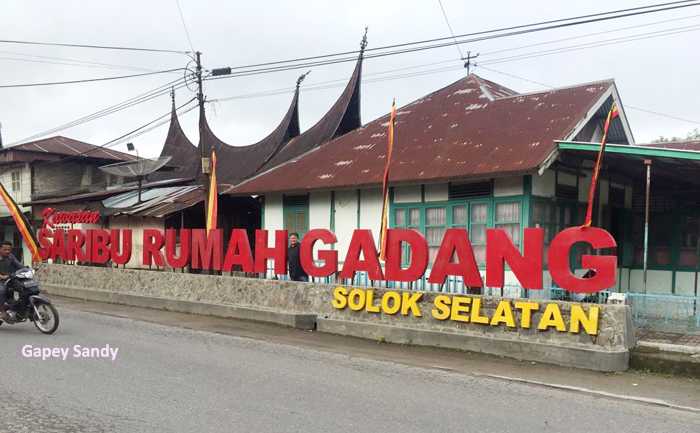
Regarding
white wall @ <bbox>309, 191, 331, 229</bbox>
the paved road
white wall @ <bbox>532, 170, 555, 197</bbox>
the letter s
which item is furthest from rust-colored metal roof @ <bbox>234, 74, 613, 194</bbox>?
the paved road

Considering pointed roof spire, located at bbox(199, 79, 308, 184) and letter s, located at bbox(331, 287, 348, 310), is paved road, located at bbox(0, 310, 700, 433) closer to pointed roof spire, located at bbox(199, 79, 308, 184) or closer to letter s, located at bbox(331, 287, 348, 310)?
letter s, located at bbox(331, 287, 348, 310)

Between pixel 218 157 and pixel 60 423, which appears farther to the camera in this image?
pixel 218 157

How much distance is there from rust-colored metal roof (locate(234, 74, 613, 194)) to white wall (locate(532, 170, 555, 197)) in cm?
66

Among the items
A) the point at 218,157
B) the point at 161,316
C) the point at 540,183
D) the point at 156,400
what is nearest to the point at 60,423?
the point at 156,400

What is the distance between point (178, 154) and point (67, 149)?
23.1 feet

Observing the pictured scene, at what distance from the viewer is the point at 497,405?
634 centimetres

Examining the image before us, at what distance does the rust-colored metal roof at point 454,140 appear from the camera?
12617mm

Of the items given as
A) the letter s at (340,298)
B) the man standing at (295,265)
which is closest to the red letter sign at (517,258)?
the letter s at (340,298)

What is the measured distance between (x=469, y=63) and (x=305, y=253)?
Answer: 16.9 meters

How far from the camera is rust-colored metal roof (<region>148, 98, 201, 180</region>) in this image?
82.6 ft

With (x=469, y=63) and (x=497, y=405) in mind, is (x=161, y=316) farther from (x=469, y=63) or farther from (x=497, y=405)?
(x=469, y=63)

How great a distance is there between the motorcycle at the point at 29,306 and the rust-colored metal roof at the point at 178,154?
14.3 meters

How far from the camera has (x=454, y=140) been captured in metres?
14.5

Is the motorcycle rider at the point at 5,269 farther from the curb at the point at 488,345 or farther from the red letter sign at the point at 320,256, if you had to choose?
the curb at the point at 488,345
